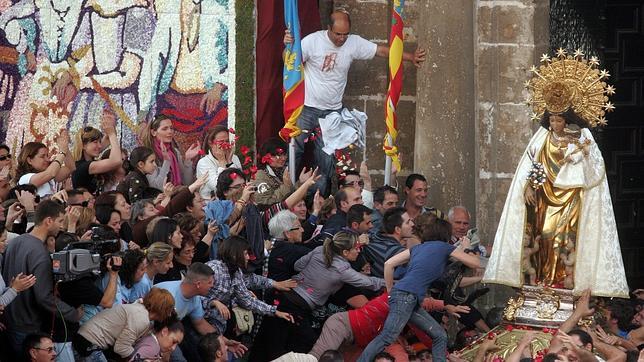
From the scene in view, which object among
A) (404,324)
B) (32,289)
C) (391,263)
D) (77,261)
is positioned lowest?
(404,324)

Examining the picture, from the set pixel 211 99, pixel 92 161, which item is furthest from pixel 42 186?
pixel 211 99

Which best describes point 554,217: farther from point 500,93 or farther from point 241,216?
point 241,216

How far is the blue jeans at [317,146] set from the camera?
859 inches

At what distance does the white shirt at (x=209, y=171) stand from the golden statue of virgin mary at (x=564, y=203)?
110 inches

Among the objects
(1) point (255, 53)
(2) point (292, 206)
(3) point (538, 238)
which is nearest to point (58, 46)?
(1) point (255, 53)

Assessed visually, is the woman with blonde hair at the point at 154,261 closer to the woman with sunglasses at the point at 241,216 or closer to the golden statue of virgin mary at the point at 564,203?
the woman with sunglasses at the point at 241,216

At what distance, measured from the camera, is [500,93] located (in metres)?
22.6

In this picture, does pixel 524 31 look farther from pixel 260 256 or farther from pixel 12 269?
pixel 12 269

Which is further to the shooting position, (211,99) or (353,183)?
(211,99)

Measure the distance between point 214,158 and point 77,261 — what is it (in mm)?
4785

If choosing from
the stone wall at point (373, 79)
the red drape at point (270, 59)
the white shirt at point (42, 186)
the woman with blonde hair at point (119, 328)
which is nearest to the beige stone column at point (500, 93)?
the stone wall at point (373, 79)

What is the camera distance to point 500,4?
74.2 feet

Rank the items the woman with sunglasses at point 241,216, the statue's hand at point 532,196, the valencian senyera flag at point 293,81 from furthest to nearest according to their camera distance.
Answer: the valencian senyera flag at point 293,81, the statue's hand at point 532,196, the woman with sunglasses at point 241,216

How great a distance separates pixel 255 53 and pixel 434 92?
2.01 metres
